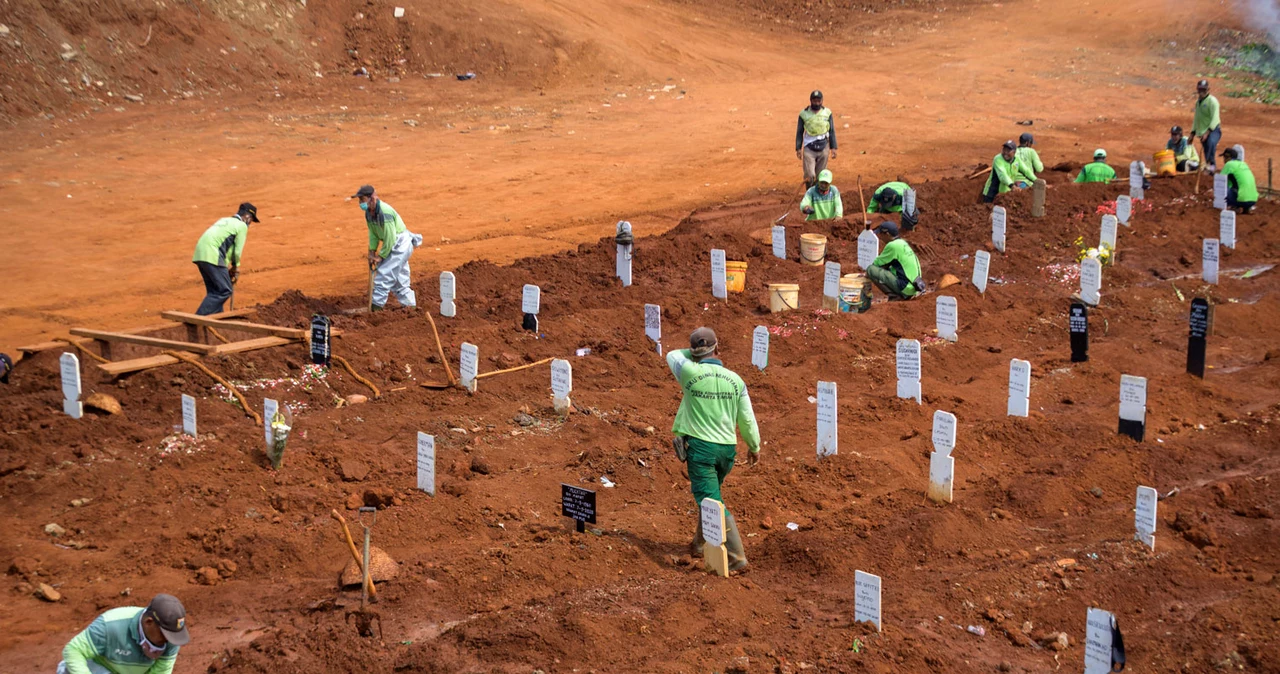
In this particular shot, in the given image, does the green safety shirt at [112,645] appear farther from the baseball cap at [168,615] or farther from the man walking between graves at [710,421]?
the man walking between graves at [710,421]

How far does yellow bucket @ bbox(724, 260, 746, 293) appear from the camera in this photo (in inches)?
535

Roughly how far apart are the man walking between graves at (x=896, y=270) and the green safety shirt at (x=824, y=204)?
9.39 feet

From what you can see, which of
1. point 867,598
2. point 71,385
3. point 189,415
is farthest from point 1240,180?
point 71,385

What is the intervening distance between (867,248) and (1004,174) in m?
4.24

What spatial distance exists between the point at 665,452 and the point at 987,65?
2401cm

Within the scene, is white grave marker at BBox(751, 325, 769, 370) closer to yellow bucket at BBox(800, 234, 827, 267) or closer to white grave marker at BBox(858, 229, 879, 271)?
white grave marker at BBox(858, 229, 879, 271)

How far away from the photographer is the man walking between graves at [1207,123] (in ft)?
61.9

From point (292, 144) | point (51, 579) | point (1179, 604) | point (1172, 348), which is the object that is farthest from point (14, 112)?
point (1179, 604)

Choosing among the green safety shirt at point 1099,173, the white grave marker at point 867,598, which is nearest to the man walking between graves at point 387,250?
the white grave marker at point 867,598

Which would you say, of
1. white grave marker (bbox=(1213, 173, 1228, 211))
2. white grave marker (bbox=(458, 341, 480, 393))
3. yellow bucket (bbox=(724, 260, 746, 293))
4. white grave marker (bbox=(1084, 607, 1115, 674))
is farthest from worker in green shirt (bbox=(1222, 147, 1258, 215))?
white grave marker (bbox=(1084, 607, 1115, 674))

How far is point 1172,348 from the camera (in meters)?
11.8

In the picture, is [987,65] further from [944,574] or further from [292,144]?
[944,574]

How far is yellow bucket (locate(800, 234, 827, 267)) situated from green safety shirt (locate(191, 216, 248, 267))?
6674mm

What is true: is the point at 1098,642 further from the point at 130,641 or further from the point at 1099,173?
the point at 1099,173
